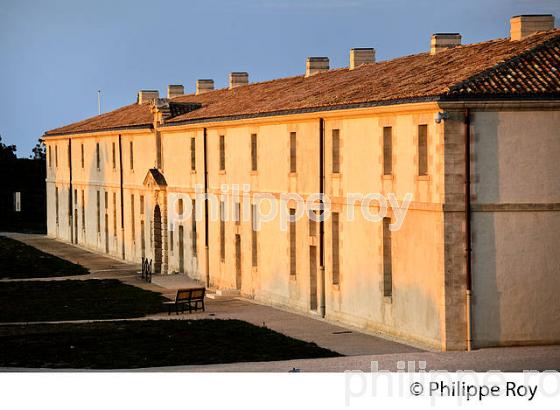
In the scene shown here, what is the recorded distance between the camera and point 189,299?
42156mm

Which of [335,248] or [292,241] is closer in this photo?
[335,248]

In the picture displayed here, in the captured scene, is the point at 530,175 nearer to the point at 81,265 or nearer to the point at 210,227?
the point at 210,227

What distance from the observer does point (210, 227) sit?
51.2m

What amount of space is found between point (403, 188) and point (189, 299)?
35.2 feet

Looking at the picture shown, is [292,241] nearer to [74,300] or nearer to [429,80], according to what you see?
[74,300]

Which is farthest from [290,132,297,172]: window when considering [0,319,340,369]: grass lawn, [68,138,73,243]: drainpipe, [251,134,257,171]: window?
[68,138,73,243]: drainpipe

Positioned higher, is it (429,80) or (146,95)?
(146,95)

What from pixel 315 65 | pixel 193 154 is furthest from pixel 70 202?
pixel 315 65

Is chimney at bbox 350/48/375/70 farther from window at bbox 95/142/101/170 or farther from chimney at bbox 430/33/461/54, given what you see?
window at bbox 95/142/101/170

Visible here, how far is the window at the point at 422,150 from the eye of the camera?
33.0m

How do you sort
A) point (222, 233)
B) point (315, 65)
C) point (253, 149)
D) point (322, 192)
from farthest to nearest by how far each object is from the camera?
point (315, 65) → point (222, 233) → point (253, 149) → point (322, 192)
